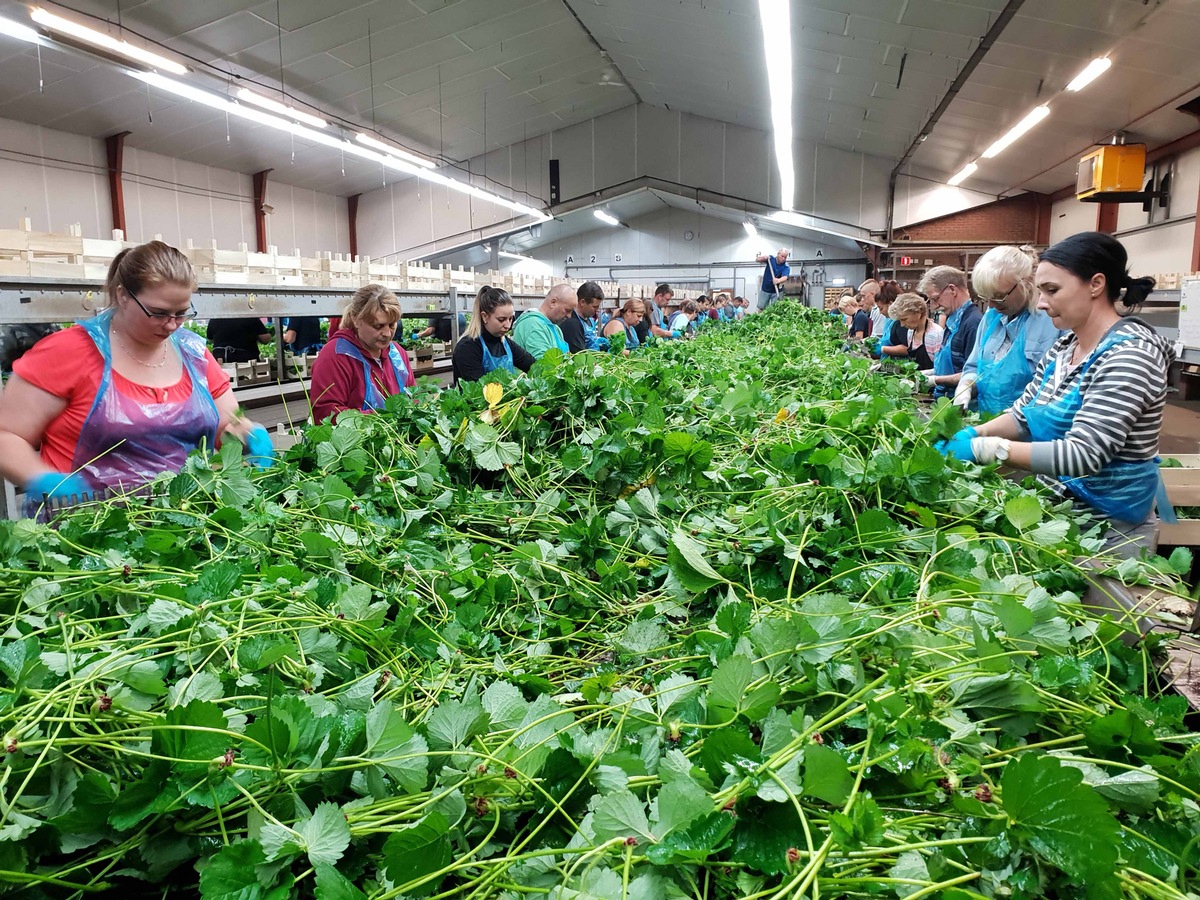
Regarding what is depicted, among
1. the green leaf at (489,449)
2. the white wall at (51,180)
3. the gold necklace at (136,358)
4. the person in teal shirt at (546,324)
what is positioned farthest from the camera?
the white wall at (51,180)

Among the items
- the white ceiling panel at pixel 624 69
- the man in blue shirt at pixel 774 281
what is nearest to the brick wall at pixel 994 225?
the white ceiling panel at pixel 624 69

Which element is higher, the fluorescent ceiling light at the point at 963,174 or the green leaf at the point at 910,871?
the fluorescent ceiling light at the point at 963,174

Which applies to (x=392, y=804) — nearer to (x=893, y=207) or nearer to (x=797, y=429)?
(x=797, y=429)

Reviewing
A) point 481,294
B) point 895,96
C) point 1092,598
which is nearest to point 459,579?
point 1092,598

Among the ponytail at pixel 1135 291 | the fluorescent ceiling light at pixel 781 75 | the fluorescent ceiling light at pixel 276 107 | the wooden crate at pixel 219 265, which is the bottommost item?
the ponytail at pixel 1135 291

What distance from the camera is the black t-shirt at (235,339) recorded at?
5875mm

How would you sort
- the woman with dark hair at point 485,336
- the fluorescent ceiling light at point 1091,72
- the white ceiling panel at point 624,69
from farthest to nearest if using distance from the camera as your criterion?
Result: the white ceiling panel at point 624,69, the fluorescent ceiling light at point 1091,72, the woman with dark hair at point 485,336

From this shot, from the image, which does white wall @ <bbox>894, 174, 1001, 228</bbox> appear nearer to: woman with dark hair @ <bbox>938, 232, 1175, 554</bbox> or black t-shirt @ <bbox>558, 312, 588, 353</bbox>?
black t-shirt @ <bbox>558, 312, 588, 353</bbox>

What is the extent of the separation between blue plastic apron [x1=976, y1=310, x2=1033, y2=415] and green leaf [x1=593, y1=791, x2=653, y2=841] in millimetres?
2762

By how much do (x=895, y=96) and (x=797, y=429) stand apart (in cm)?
1366

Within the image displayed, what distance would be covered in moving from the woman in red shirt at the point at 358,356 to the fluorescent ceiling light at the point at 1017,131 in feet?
38.1

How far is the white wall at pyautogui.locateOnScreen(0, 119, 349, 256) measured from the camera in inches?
486

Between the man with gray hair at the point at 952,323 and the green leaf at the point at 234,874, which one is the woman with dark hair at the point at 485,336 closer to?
the man with gray hair at the point at 952,323

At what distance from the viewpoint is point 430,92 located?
14.9m
